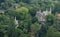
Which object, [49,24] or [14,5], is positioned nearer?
[49,24]

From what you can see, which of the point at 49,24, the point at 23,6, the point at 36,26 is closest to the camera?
the point at 36,26

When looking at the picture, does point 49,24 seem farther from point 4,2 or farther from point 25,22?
point 4,2

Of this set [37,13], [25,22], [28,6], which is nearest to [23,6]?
[28,6]

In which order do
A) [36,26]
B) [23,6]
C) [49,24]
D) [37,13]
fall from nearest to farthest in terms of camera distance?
[36,26]
[49,24]
[37,13]
[23,6]

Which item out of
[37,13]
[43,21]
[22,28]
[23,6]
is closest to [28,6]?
[23,6]

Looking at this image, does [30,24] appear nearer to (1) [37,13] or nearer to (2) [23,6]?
(1) [37,13]

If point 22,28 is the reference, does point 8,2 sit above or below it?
above
